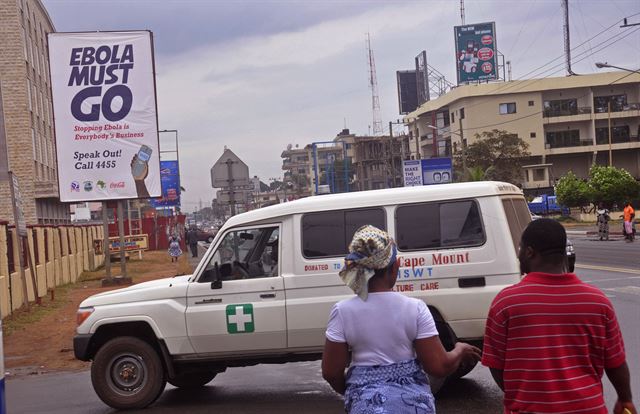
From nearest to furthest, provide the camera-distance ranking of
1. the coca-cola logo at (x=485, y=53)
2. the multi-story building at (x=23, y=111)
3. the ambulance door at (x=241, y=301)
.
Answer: the ambulance door at (x=241, y=301) → the multi-story building at (x=23, y=111) → the coca-cola logo at (x=485, y=53)

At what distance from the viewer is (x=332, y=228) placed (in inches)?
337

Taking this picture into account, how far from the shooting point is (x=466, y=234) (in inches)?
329

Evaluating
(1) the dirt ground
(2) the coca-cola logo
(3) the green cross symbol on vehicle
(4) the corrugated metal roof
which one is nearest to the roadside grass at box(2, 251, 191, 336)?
(1) the dirt ground

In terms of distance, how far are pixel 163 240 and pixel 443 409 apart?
201ft

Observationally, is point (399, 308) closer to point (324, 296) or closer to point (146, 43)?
point (324, 296)

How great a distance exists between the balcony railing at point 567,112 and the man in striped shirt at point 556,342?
3221 inches

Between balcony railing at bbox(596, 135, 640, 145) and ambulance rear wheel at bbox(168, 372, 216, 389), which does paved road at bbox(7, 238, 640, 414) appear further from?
balcony railing at bbox(596, 135, 640, 145)

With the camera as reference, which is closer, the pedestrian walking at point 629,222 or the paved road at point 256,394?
the paved road at point 256,394

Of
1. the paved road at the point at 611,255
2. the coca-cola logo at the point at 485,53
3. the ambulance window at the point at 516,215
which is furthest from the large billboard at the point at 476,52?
the ambulance window at the point at 516,215

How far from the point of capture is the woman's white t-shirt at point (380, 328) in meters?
3.91

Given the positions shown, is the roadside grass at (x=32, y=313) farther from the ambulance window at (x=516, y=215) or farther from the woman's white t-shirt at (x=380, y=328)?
the woman's white t-shirt at (x=380, y=328)

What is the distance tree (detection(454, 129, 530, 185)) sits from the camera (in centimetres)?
7506

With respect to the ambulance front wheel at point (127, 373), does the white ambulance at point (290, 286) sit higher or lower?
higher

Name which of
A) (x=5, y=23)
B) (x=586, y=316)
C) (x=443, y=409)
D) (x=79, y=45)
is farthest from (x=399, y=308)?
(x=5, y=23)
